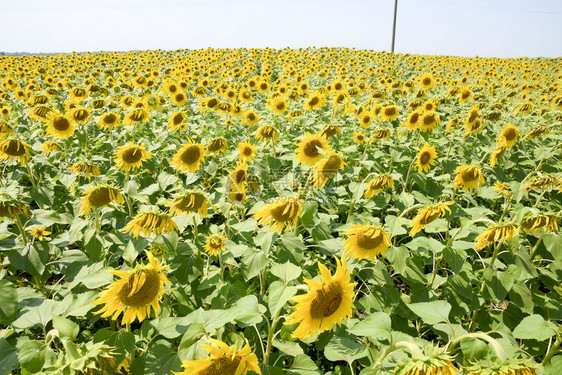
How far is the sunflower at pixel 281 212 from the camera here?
2.13 metres

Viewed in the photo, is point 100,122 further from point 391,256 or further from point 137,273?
point 391,256

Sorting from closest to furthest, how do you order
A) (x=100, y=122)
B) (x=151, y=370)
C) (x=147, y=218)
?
(x=151, y=370), (x=147, y=218), (x=100, y=122)

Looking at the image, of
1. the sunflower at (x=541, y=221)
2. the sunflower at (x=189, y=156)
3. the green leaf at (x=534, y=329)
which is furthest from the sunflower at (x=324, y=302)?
the sunflower at (x=189, y=156)

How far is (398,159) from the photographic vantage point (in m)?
4.46

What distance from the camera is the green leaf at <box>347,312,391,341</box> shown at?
63.9 inches

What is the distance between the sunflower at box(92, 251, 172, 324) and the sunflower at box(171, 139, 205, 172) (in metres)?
1.85

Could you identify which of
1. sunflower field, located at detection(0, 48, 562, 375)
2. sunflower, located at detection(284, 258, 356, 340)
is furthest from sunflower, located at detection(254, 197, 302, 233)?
sunflower, located at detection(284, 258, 356, 340)

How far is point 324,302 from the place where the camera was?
5.28 feet

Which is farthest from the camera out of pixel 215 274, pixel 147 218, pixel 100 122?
pixel 100 122

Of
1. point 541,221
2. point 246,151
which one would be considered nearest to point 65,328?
point 246,151

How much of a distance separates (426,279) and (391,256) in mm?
487

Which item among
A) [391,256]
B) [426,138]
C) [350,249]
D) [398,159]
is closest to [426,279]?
[391,256]

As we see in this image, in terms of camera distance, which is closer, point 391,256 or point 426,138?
point 391,256

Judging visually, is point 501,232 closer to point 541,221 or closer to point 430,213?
point 541,221
